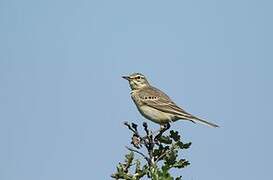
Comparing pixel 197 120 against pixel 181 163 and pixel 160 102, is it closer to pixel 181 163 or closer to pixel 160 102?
pixel 160 102

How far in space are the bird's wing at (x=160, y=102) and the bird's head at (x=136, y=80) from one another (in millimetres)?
325

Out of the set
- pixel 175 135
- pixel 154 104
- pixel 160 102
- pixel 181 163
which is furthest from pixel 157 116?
pixel 181 163

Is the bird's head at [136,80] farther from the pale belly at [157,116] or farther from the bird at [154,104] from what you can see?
the pale belly at [157,116]

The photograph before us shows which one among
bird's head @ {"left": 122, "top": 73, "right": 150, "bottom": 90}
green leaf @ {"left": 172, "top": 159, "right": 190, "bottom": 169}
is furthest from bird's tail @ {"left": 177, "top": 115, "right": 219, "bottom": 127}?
green leaf @ {"left": 172, "top": 159, "right": 190, "bottom": 169}

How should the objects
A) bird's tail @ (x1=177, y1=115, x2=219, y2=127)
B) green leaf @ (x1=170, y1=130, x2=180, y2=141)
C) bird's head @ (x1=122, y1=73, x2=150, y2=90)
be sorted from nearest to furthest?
1. green leaf @ (x1=170, y1=130, x2=180, y2=141)
2. bird's tail @ (x1=177, y1=115, x2=219, y2=127)
3. bird's head @ (x1=122, y1=73, x2=150, y2=90)

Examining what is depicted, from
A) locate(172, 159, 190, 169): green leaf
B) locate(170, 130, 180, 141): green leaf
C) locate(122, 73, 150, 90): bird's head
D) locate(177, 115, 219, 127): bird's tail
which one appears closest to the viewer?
locate(172, 159, 190, 169): green leaf

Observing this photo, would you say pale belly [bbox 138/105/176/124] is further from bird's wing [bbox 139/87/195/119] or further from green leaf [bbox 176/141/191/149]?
green leaf [bbox 176/141/191/149]

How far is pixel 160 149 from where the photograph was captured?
24.7 ft

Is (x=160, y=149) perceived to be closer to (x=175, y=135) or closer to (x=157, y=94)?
(x=175, y=135)

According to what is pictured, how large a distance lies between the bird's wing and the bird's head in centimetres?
32

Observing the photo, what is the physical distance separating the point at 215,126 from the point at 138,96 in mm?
3013

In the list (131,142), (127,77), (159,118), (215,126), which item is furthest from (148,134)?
(127,77)

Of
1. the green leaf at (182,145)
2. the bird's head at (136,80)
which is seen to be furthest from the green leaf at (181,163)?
the bird's head at (136,80)

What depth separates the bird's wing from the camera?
13203 millimetres
